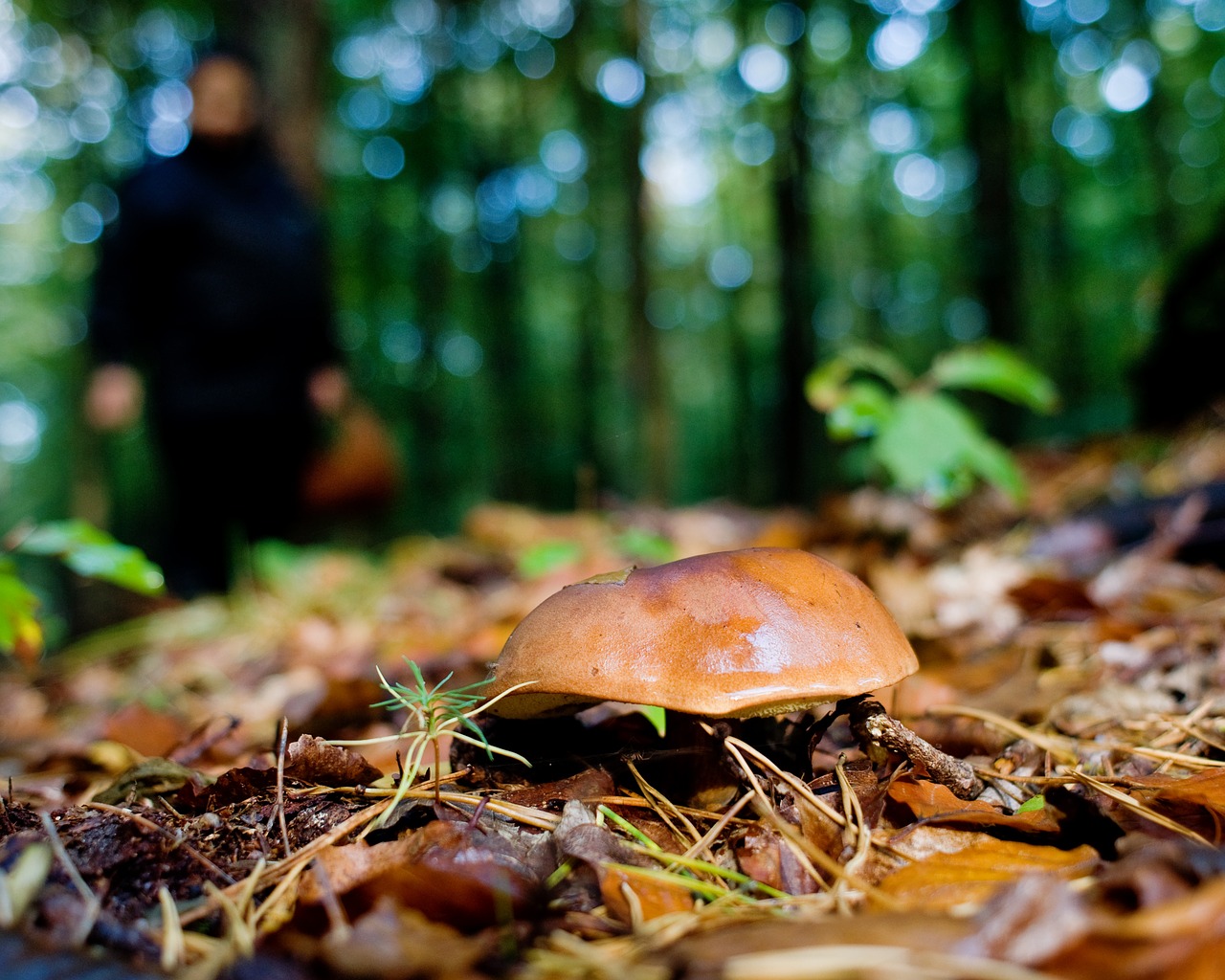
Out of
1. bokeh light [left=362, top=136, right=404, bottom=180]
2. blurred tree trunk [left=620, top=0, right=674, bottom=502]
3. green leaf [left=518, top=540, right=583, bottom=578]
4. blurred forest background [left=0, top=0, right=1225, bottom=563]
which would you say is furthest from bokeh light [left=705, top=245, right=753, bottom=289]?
green leaf [left=518, top=540, right=583, bottom=578]

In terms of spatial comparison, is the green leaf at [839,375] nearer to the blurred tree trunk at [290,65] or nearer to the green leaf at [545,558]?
the green leaf at [545,558]

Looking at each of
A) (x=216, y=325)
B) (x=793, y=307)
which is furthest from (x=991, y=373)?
(x=793, y=307)

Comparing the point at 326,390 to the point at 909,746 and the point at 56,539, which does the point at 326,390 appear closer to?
the point at 56,539

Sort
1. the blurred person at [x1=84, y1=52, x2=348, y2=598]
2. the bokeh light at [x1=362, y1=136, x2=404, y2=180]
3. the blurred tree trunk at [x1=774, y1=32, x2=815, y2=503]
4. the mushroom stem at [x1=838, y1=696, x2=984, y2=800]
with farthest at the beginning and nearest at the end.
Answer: the bokeh light at [x1=362, y1=136, x2=404, y2=180], the blurred tree trunk at [x1=774, y1=32, x2=815, y2=503], the blurred person at [x1=84, y1=52, x2=348, y2=598], the mushroom stem at [x1=838, y1=696, x2=984, y2=800]

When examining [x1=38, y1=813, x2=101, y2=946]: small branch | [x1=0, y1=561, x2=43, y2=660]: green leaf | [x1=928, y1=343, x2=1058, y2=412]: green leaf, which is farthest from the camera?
[x1=928, y1=343, x2=1058, y2=412]: green leaf

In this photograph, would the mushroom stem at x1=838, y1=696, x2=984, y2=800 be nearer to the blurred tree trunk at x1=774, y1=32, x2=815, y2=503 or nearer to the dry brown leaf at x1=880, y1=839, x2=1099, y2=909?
the dry brown leaf at x1=880, y1=839, x2=1099, y2=909

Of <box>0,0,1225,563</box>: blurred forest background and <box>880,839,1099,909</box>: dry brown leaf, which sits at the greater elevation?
<box>0,0,1225,563</box>: blurred forest background

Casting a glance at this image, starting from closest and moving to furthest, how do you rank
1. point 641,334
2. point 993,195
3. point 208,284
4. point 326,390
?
point 208,284
point 326,390
point 641,334
point 993,195
